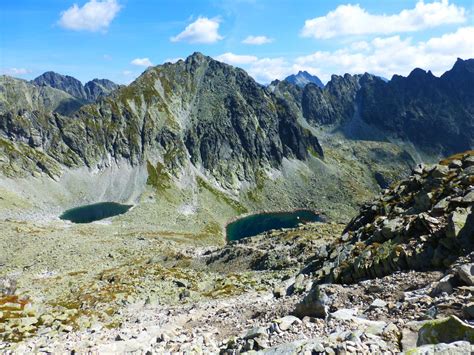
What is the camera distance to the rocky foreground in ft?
50.6

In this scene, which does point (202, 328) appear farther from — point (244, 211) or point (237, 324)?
point (244, 211)

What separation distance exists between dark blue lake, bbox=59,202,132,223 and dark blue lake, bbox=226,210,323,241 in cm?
4824

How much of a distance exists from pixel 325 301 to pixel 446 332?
9949 millimetres

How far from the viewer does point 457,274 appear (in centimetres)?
1806

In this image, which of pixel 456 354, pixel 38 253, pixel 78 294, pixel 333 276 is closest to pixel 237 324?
pixel 333 276

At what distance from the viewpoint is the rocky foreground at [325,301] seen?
50.6 feet

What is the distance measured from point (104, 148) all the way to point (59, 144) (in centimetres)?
2138

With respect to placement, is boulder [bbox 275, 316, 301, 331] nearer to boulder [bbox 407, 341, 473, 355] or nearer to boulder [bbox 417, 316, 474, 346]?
boulder [bbox 417, 316, 474, 346]

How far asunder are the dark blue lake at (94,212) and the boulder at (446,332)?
5648 inches

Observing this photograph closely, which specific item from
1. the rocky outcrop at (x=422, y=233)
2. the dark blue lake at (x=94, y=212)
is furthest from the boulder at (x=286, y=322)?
the dark blue lake at (x=94, y=212)

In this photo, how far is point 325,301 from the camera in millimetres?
22203

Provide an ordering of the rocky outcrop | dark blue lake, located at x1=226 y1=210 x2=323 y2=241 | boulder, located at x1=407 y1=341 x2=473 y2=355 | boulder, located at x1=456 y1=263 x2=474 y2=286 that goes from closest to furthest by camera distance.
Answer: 1. boulder, located at x1=407 y1=341 x2=473 y2=355
2. boulder, located at x1=456 y1=263 x2=474 y2=286
3. the rocky outcrop
4. dark blue lake, located at x1=226 y1=210 x2=323 y2=241

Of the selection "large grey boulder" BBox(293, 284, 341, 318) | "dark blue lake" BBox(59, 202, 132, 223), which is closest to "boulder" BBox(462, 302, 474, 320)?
"large grey boulder" BBox(293, 284, 341, 318)

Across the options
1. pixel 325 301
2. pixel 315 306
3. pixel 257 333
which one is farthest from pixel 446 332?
pixel 325 301
